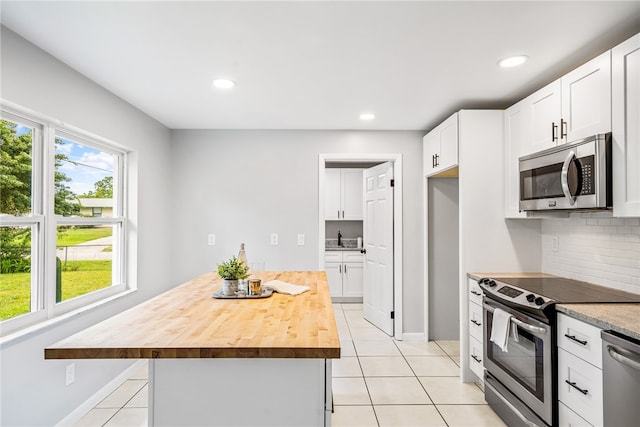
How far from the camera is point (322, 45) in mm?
2066

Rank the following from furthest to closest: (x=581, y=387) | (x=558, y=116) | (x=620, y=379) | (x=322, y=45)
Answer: (x=558, y=116), (x=322, y=45), (x=581, y=387), (x=620, y=379)

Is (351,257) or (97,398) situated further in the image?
(351,257)

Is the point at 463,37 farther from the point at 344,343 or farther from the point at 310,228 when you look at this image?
the point at 344,343

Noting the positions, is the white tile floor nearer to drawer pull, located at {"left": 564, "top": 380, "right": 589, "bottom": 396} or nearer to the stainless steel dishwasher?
drawer pull, located at {"left": 564, "top": 380, "right": 589, "bottom": 396}

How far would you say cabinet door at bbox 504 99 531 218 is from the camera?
2701 millimetres

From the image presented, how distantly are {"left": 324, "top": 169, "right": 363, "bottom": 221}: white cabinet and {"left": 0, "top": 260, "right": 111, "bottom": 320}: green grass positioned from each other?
3.46 m

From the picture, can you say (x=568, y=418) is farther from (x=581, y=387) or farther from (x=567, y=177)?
(x=567, y=177)

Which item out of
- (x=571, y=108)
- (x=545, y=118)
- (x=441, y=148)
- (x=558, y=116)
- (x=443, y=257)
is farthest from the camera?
(x=443, y=257)

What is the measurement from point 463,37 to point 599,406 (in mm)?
1913

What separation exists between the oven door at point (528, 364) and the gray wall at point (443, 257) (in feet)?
4.75

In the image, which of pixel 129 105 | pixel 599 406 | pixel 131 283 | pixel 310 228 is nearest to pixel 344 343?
pixel 310 228

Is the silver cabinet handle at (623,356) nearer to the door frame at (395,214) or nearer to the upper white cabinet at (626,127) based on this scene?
the upper white cabinet at (626,127)

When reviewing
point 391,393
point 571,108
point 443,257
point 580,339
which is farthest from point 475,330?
point 571,108

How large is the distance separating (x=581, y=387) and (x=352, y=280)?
13.0 ft
